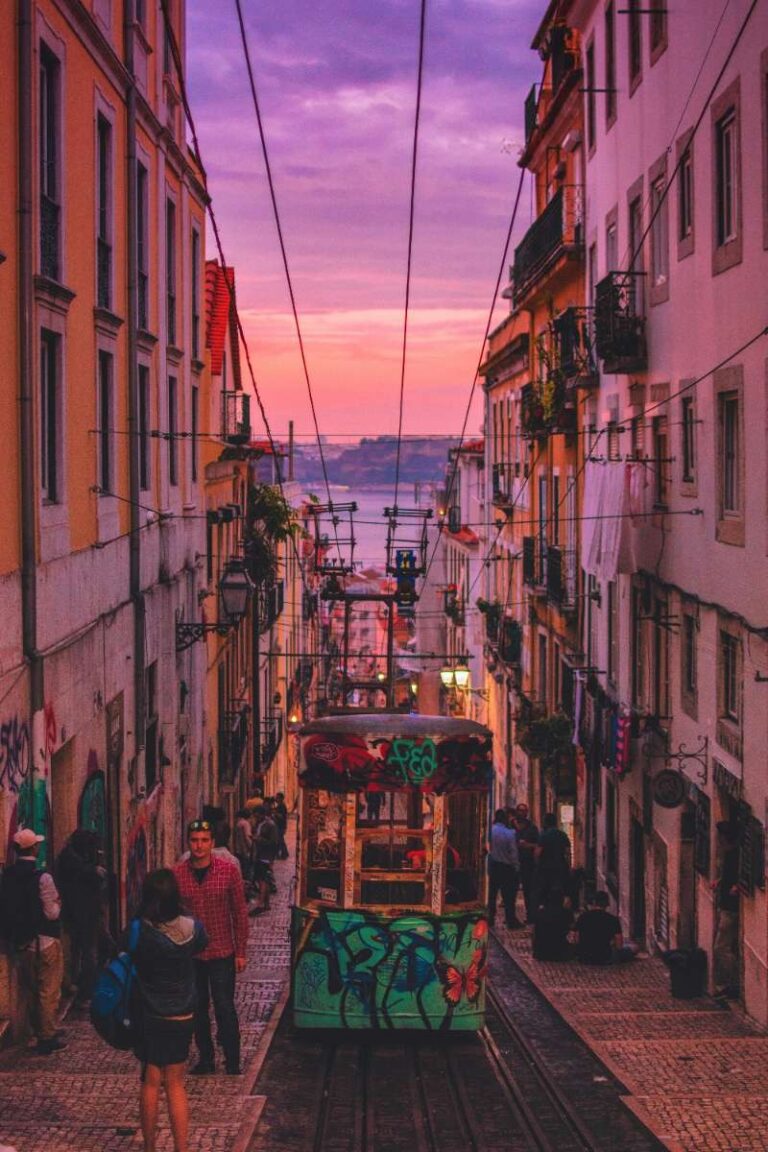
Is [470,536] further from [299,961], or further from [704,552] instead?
[299,961]

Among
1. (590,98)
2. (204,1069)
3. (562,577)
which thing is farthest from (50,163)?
(562,577)

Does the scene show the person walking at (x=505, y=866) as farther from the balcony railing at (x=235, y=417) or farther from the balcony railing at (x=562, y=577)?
the balcony railing at (x=235, y=417)

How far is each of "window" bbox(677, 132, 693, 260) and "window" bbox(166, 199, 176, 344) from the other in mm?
8135

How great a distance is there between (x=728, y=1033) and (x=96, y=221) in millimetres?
10780

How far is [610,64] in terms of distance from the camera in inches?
963

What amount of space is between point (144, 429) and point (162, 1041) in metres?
13.4

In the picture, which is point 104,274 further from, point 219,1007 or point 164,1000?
point 164,1000

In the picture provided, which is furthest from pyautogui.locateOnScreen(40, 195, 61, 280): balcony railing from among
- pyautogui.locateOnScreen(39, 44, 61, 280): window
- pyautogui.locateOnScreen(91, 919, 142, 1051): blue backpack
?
pyautogui.locateOnScreen(91, 919, 142, 1051): blue backpack

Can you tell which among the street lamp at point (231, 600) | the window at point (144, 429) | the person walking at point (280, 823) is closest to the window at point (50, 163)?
the window at point (144, 429)

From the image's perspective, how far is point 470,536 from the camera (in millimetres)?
51094

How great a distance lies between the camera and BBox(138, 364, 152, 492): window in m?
20.5

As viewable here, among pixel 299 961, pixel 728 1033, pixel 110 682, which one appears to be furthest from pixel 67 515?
pixel 728 1033

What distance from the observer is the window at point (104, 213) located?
17578 mm

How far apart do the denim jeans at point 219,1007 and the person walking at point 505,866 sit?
10.2 meters
